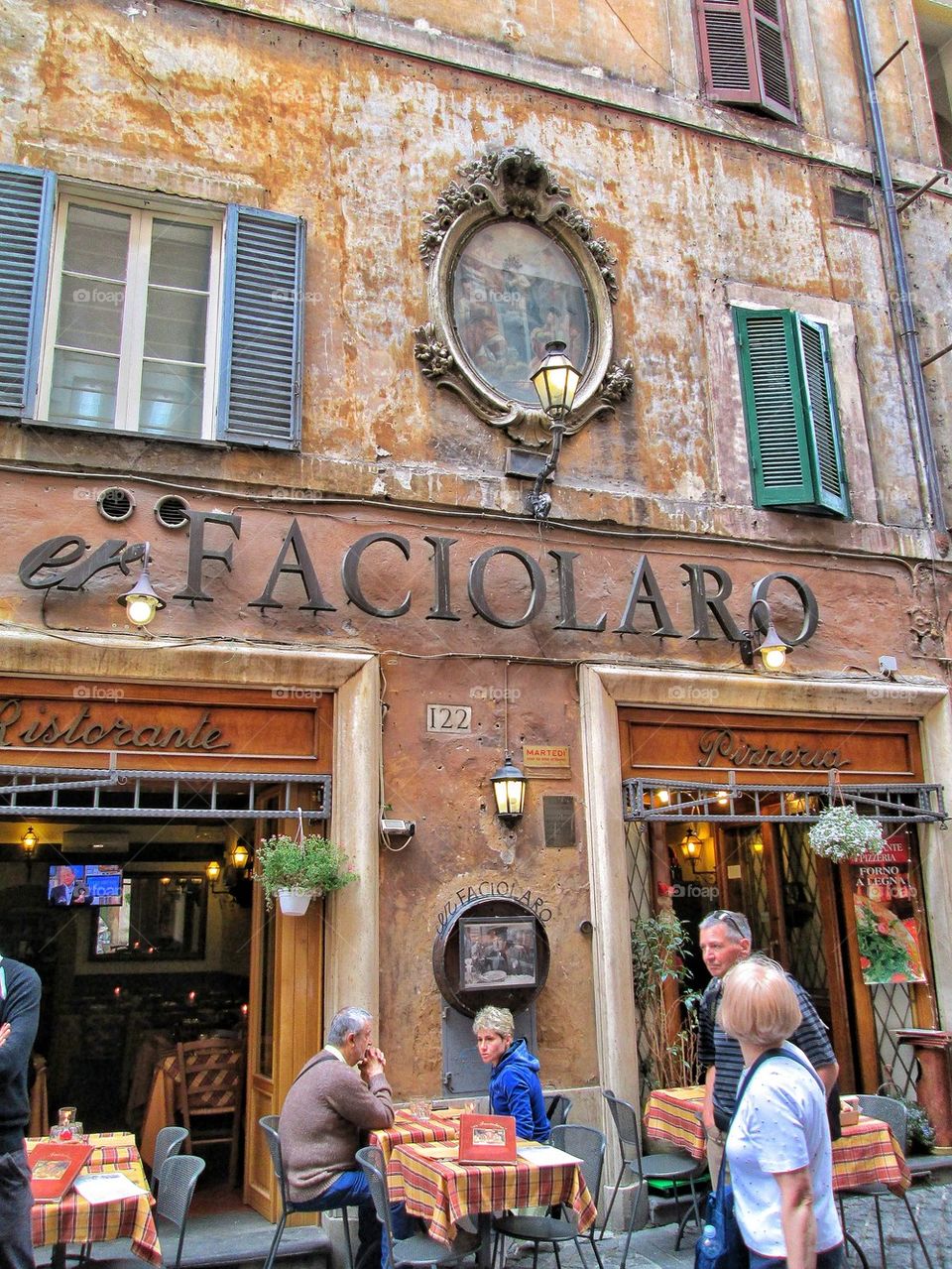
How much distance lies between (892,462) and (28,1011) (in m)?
8.00

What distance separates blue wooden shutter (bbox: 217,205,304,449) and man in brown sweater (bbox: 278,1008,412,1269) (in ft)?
13.2

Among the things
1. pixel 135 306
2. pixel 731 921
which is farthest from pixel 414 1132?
pixel 135 306

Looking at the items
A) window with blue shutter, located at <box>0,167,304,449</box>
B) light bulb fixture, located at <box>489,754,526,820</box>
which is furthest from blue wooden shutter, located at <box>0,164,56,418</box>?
light bulb fixture, located at <box>489,754,526,820</box>

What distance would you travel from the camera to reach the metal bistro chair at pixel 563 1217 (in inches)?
192

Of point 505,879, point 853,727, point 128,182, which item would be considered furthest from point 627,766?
point 128,182

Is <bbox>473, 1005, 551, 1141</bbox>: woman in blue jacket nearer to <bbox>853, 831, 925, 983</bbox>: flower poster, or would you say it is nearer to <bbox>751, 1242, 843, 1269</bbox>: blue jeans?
<bbox>751, 1242, 843, 1269</bbox>: blue jeans

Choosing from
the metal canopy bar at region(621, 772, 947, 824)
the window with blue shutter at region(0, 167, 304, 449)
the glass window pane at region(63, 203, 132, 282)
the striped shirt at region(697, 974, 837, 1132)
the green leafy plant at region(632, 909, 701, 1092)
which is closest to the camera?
the striped shirt at region(697, 974, 837, 1132)

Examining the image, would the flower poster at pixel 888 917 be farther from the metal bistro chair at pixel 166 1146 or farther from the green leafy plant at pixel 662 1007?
the metal bistro chair at pixel 166 1146

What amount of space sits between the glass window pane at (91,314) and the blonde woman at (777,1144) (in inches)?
234

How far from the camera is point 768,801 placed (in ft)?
27.6

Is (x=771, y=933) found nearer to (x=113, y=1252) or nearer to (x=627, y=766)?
(x=627, y=766)

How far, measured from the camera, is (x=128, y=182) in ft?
23.4

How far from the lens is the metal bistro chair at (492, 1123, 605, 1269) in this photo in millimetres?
4875

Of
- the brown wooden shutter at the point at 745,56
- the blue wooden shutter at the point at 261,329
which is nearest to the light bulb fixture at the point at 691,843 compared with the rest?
the blue wooden shutter at the point at 261,329
